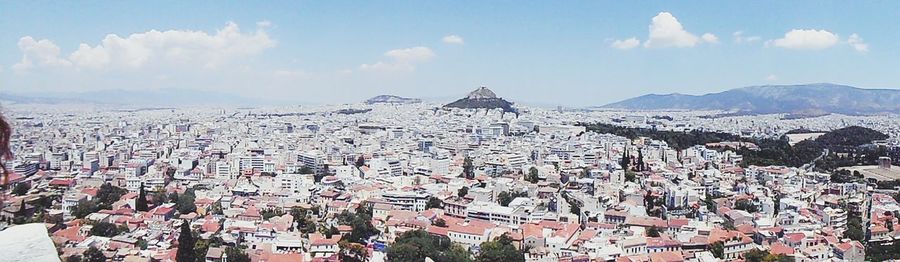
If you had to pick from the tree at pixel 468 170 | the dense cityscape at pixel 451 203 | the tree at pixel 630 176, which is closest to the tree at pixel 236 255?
the dense cityscape at pixel 451 203

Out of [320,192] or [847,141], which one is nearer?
[320,192]

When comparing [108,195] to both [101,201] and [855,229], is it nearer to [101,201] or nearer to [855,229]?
[101,201]

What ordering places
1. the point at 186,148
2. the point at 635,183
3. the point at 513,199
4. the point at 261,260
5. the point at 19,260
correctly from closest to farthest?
1. the point at 19,260
2. the point at 261,260
3. the point at 513,199
4. the point at 635,183
5. the point at 186,148

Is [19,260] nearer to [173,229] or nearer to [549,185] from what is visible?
[173,229]

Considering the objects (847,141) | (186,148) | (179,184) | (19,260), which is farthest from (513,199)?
(847,141)

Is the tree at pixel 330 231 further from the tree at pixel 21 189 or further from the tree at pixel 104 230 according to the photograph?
the tree at pixel 21 189

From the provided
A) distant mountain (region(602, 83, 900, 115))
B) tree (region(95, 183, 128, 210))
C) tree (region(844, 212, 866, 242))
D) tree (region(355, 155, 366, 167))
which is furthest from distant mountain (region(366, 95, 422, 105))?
tree (region(844, 212, 866, 242))
